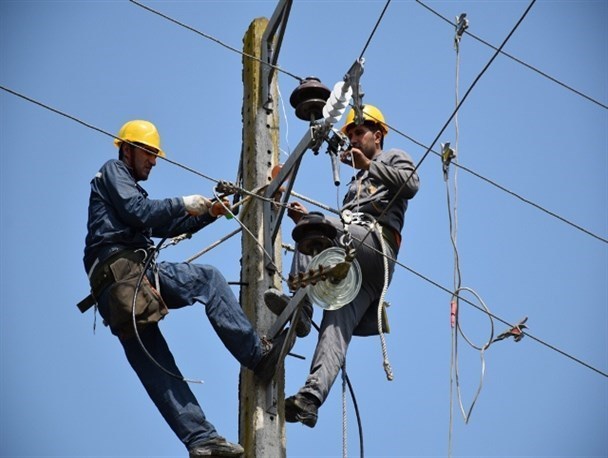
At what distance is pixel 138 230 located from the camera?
8.62 meters

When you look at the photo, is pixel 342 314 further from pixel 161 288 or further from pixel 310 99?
pixel 310 99

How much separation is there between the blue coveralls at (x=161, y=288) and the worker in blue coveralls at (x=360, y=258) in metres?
0.29

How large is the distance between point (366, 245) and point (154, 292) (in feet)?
4.54

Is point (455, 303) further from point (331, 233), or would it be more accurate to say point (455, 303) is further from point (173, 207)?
point (173, 207)

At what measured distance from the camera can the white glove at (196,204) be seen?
8594mm

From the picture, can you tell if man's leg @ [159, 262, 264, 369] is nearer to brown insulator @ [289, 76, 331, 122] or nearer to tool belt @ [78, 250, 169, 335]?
tool belt @ [78, 250, 169, 335]

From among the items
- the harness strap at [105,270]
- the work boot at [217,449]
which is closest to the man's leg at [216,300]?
the harness strap at [105,270]

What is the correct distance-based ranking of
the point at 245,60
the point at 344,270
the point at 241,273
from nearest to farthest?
the point at 344,270
the point at 241,273
the point at 245,60

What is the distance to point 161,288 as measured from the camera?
8.52 metres

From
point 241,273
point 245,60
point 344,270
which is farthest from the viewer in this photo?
point 245,60

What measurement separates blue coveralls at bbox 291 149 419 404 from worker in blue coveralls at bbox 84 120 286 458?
34 centimetres

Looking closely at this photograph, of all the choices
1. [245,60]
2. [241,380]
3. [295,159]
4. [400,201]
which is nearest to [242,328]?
[241,380]

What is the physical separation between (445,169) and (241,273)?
4.63 ft

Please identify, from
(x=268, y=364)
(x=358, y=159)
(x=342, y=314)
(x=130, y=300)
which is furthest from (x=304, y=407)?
(x=358, y=159)
